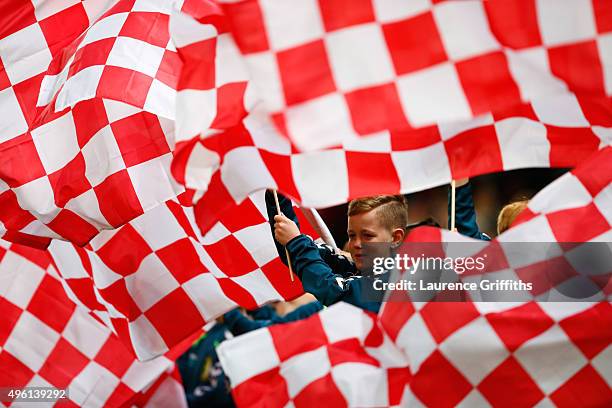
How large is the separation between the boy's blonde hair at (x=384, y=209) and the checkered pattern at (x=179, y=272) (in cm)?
47

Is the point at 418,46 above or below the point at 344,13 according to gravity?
below

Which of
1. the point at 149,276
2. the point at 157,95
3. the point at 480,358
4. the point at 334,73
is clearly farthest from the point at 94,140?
the point at 480,358

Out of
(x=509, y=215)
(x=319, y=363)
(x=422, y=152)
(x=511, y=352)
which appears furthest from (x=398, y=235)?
(x=511, y=352)

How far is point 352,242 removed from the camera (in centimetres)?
333

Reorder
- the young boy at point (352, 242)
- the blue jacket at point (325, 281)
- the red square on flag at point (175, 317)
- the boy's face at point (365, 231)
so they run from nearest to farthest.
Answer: the blue jacket at point (325, 281) < the young boy at point (352, 242) < the boy's face at point (365, 231) < the red square on flag at point (175, 317)

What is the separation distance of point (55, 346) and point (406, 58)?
86.4 inches

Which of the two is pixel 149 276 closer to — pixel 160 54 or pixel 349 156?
pixel 160 54

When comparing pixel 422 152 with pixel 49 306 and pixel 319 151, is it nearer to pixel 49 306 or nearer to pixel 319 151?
pixel 319 151

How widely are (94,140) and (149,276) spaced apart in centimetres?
51

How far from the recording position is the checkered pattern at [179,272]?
368cm

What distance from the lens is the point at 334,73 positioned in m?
2.52

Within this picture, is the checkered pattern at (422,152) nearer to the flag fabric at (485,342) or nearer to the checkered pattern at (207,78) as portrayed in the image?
the checkered pattern at (207,78)

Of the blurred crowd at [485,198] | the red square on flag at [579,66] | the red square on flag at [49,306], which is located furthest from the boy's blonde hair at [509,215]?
the red square on flag at [49,306]

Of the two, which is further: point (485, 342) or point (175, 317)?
point (175, 317)
